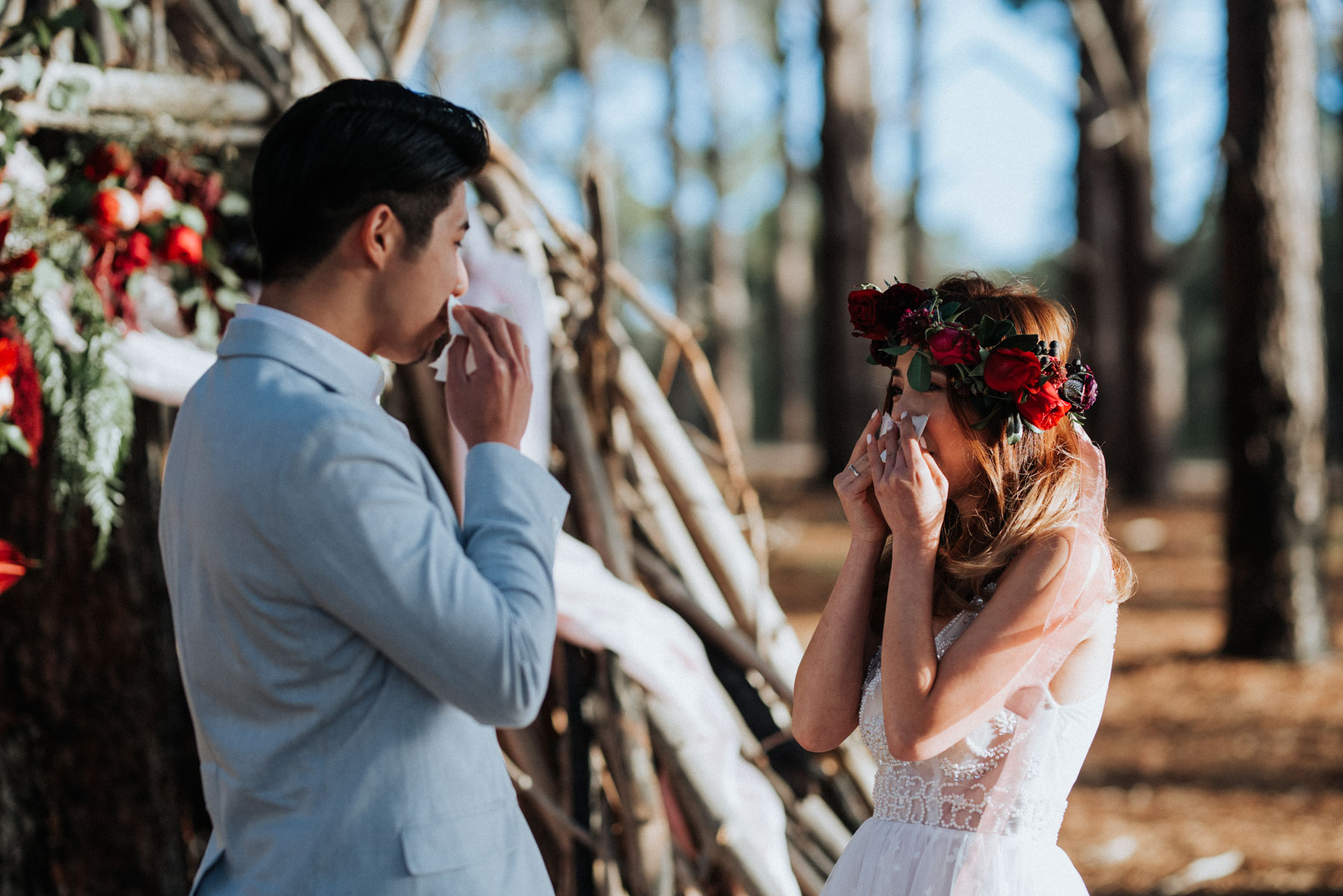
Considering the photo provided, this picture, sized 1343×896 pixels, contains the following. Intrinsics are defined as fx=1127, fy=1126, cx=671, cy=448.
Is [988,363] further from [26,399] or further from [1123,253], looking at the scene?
[1123,253]

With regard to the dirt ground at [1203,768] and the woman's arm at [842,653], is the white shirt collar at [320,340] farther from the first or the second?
the dirt ground at [1203,768]

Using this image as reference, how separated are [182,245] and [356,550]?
172 cm

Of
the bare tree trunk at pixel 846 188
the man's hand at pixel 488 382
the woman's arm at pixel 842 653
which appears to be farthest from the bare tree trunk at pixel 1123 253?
the man's hand at pixel 488 382

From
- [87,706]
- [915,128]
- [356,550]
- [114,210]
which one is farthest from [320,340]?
[915,128]

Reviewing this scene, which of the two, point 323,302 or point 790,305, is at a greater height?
point 323,302

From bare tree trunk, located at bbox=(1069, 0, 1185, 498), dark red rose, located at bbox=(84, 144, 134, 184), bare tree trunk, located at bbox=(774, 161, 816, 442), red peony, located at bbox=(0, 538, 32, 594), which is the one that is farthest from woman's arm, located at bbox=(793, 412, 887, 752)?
bare tree trunk, located at bbox=(774, 161, 816, 442)

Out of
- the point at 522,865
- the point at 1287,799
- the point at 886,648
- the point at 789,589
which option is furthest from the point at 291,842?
the point at 789,589

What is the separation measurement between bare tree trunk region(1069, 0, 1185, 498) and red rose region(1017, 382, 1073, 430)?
35.5ft

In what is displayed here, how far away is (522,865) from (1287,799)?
442 cm

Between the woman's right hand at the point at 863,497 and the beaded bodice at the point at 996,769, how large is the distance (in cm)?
22

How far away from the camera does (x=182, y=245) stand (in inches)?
103

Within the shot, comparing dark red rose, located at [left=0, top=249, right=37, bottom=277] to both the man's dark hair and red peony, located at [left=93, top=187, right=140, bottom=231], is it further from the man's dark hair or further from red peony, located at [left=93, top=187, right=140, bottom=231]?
the man's dark hair

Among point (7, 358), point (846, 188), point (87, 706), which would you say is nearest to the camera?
point (7, 358)

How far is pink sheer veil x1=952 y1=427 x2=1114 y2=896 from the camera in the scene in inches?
69.1
